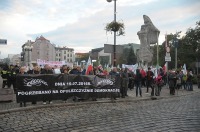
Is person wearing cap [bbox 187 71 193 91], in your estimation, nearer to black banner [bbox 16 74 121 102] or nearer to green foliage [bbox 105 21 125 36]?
green foliage [bbox 105 21 125 36]

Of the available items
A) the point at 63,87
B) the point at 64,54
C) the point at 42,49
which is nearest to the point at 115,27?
the point at 63,87

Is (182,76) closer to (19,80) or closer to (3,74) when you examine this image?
(3,74)

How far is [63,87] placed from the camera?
12.3 metres

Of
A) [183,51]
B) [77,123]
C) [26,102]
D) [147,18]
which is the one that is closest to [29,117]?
[77,123]

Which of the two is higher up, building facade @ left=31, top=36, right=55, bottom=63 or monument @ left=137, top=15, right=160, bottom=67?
building facade @ left=31, top=36, right=55, bottom=63

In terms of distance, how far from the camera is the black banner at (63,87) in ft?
37.1

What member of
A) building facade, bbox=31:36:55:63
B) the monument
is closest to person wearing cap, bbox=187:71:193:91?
the monument

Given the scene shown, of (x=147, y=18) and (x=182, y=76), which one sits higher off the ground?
(x=147, y=18)

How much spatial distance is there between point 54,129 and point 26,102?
187 inches

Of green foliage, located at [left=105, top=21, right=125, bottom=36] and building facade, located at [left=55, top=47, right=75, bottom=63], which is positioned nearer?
green foliage, located at [left=105, top=21, right=125, bottom=36]

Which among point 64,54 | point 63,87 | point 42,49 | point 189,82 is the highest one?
point 42,49

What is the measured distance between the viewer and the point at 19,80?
11.2 metres

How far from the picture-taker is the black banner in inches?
446

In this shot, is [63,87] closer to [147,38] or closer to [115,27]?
[115,27]
